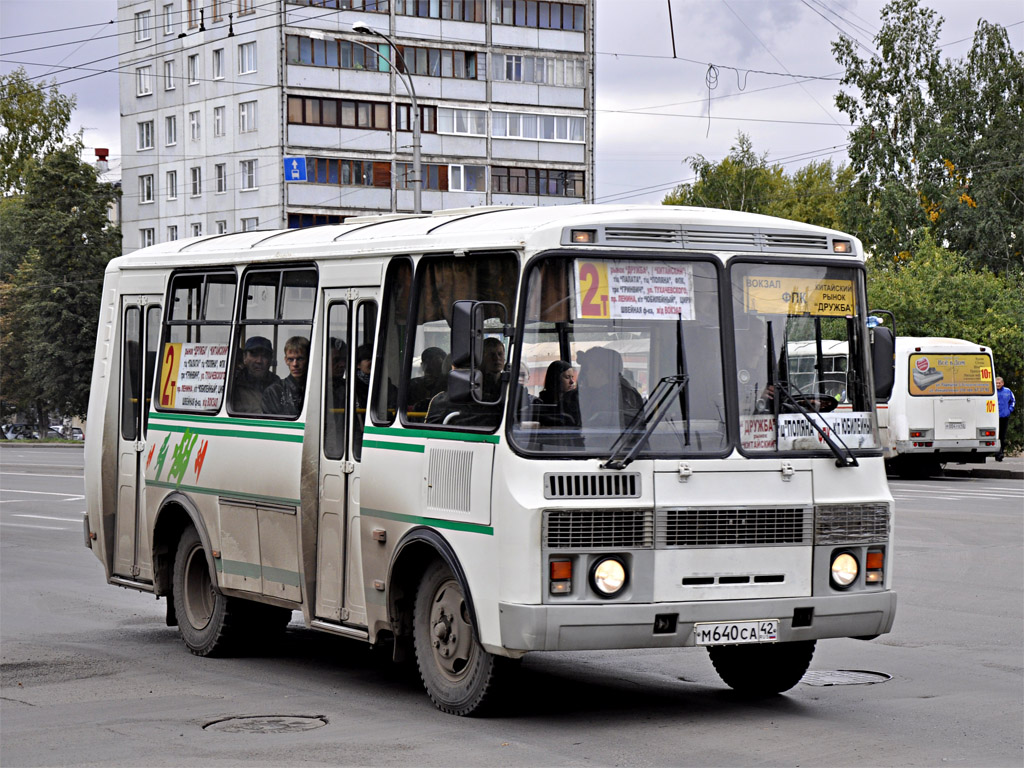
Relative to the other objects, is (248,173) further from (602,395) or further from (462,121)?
(602,395)

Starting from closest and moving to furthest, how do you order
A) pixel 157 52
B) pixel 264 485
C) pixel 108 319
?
pixel 264 485 < pixel 108 319 < pixel 157 52

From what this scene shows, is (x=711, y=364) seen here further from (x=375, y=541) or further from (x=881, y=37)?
(x=881, y=37)

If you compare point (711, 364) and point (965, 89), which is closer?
point (711, 364)

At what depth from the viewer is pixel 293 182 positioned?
71.1 m

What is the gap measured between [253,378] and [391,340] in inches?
71.0

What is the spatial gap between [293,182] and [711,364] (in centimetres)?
6382

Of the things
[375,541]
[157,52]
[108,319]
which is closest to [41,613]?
[108,319]

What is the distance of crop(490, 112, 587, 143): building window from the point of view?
76.2 meters

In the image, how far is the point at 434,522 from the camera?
893 cm

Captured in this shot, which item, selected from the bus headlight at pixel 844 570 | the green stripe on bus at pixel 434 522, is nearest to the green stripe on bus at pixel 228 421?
the green stripe on bus at pixel 434 522

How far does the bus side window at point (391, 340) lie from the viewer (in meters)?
9.52

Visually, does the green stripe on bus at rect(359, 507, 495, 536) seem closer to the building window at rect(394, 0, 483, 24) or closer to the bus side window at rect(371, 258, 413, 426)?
the bus side window at rect(371, 258, 413, 426)

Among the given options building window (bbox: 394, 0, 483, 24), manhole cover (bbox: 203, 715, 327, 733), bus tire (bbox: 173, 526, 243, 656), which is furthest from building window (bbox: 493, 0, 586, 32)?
manhole cover (bbox: 203, 715, 327, 733)

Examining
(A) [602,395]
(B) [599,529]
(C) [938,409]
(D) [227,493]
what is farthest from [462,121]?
(B) [599,529]
